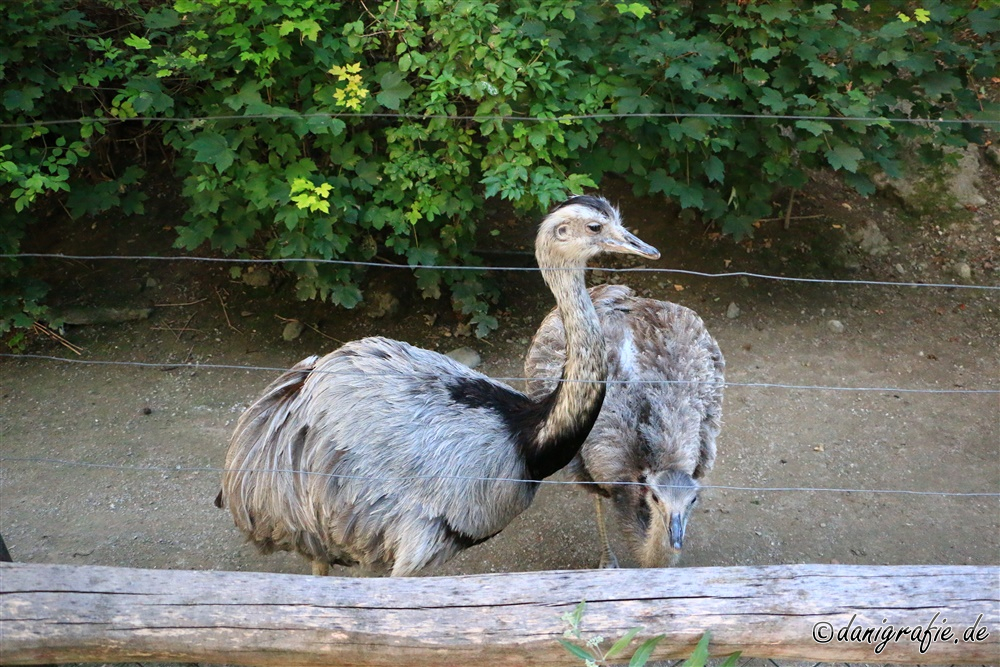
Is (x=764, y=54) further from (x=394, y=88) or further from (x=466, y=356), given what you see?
(x=466, y=356)

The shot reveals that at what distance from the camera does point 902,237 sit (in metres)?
6.70

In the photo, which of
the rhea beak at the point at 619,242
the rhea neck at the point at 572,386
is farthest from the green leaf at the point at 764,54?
the rhea neck at the point at 572,386

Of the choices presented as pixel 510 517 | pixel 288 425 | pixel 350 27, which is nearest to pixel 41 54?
pixel 350 27

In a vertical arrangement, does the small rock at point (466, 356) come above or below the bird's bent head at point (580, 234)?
below

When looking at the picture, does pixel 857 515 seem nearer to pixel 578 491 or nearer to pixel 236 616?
pixel 578 491

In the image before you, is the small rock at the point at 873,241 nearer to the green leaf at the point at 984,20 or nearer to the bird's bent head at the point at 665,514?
the green leaf at the point at 984,20

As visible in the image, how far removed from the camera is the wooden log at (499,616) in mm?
2539

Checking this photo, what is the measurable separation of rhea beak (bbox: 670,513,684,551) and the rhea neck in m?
0.46

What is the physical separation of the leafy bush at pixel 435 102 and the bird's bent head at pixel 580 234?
3.12ft

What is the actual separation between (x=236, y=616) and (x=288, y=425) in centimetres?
117

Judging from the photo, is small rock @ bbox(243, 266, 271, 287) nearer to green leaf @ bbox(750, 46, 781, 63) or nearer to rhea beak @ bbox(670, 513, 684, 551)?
green leaf @ bbox(750, 46, 781, 63)

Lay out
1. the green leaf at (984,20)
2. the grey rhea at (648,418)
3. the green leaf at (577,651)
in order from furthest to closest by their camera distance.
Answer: the green leaf at (984,20)
the grey rhea at (648,418)
the green leaf at (577,651)

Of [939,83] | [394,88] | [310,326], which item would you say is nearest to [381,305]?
[310,326]

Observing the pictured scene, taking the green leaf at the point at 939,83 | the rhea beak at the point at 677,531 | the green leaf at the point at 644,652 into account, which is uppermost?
the green leaf at the point at 939,83
